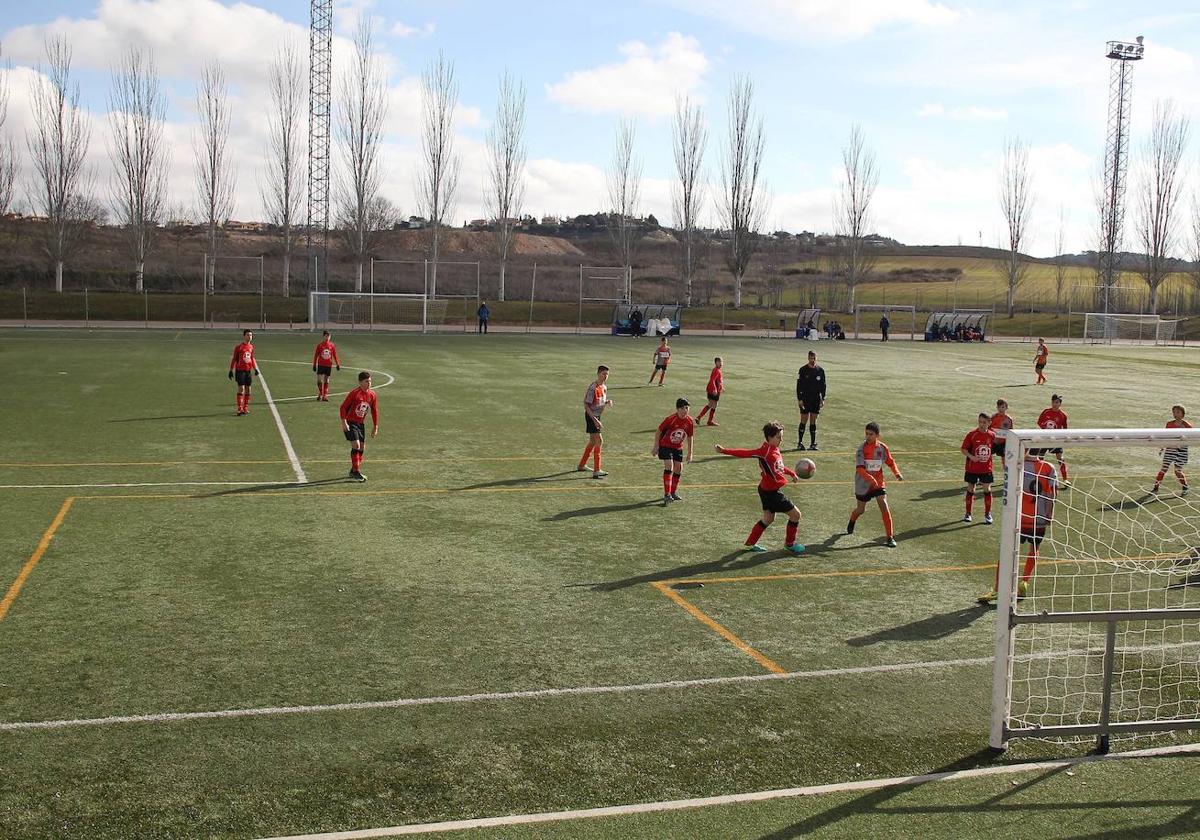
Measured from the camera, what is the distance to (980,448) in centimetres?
1596

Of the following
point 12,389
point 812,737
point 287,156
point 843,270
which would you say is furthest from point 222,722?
point 843,270

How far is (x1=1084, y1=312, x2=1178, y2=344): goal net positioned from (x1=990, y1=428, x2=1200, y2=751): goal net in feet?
212

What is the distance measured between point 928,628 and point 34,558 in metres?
10.8

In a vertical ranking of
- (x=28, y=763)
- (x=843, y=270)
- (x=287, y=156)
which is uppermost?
(x=287, y=156)

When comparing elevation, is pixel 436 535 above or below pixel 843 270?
below

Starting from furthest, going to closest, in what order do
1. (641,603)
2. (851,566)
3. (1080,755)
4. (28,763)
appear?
(851,566), (641,603), (1080,755), (28,763)

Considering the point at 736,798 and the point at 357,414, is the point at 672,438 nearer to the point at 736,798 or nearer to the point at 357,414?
the point at 357,414

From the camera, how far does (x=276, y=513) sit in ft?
52.0

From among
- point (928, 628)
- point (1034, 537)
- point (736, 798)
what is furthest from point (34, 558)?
point (1034, 537)

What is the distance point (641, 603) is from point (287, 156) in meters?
75.4

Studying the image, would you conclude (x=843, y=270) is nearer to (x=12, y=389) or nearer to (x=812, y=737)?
(x=12, y=389)

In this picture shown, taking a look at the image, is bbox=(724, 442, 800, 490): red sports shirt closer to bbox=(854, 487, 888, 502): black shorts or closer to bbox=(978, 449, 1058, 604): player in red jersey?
→ bbox=(854, 487, 888, 502): black shorts

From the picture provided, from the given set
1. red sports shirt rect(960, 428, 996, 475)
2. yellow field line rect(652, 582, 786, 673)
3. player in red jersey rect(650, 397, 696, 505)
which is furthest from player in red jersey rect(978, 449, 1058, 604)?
player in red jersey rect(650, 397, 696, 505)

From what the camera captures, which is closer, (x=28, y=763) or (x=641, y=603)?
(x=28, y=763)
